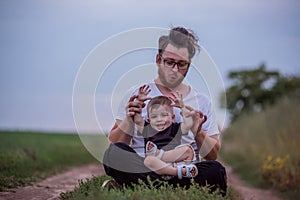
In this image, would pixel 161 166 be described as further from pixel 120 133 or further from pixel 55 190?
pixel 55 190

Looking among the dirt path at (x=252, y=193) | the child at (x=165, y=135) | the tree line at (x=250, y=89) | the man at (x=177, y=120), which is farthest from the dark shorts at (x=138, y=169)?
the tree line at (x=250, y=89)

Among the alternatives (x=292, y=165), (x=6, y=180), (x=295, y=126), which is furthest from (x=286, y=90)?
A: (x=6, y=180)

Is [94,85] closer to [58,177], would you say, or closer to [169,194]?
[169,194]

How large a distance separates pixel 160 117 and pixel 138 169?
23.3 inches

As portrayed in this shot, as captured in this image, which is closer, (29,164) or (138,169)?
(138,169)

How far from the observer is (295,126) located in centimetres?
1262

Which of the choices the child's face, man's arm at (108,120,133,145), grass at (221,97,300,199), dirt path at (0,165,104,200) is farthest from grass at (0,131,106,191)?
grass at (221,97,300,199)

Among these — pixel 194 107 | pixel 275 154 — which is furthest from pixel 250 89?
pixel 194 107

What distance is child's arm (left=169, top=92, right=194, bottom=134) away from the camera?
5488mm

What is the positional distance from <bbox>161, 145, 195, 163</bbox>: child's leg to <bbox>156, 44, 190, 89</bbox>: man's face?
0.76 metres

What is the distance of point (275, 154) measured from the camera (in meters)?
12.1

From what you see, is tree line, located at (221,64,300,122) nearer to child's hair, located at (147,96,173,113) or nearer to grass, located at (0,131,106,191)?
grass, located at (0,131,106,191)

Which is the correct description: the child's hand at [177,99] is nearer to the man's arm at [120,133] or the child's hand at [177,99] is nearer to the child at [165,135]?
the child at [165,135]

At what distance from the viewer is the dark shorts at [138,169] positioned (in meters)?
5.63
